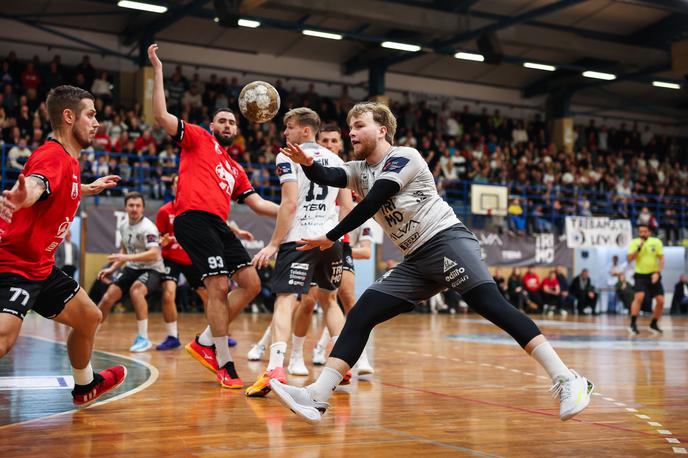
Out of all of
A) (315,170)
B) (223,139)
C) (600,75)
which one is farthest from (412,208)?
(600,75)

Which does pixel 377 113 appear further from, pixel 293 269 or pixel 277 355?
pixel 277 355

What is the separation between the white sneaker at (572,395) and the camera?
14.6 ft

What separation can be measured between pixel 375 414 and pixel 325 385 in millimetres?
793

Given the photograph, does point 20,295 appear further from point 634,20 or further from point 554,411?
point 634,20

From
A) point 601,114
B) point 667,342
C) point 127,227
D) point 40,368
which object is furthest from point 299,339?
point 601,114

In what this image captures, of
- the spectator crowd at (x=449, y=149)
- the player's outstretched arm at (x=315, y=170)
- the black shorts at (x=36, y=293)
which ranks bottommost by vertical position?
the black shorts at (x=36, y=293)

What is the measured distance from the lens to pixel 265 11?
2477 centimetres

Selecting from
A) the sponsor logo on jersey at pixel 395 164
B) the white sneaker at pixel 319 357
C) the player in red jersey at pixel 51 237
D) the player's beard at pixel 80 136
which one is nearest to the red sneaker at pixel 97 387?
the player in red jersey at pixel 51 237

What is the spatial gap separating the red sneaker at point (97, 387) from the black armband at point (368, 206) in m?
1.87

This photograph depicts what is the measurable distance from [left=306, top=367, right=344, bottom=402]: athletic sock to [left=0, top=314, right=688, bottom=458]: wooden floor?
0.68 ft

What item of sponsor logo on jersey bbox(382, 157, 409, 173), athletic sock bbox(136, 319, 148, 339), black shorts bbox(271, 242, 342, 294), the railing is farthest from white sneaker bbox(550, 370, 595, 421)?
the railing

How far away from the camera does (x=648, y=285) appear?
1614 cm

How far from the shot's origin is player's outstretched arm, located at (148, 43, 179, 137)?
233 inches

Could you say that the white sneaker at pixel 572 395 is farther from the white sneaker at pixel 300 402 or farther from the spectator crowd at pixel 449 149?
the spectator crowd at pixel 449 149
